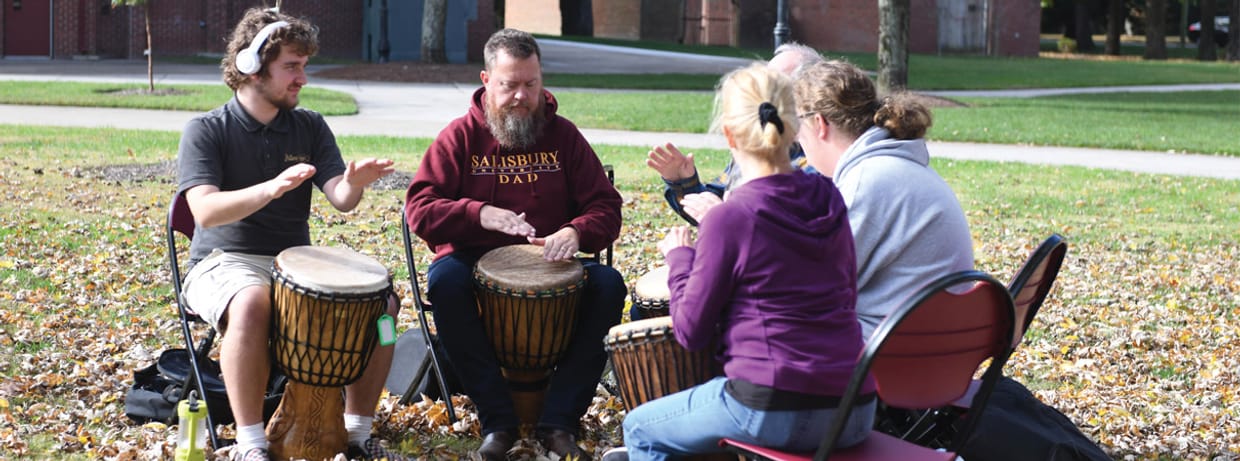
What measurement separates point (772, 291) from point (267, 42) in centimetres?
221

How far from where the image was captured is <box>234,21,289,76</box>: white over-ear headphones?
15.5ft

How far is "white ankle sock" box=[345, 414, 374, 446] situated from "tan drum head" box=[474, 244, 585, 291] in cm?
66

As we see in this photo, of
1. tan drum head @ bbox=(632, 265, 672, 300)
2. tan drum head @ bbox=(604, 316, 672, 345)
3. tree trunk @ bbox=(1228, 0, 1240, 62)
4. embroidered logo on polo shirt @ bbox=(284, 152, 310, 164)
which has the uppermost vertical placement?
tree trunk @ bbox=(1228, 0, 1240, 62)

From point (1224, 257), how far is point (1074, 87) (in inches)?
815

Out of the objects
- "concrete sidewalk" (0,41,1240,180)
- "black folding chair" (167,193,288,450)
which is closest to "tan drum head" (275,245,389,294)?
"black folding chair" (167,193,288,450)

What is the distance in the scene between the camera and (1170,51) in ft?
172

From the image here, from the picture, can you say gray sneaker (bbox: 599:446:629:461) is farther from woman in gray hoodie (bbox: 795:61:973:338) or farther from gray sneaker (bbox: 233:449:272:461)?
gray sneaker (bbox: 233:449:272:461)

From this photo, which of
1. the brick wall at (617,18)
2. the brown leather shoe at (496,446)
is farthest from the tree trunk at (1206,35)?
the brown leather shoe at (496,446)

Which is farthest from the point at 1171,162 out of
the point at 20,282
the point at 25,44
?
the point at 25,44

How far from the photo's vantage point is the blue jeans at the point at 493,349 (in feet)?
15.8

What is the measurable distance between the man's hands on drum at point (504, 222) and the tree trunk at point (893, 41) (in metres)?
17.3

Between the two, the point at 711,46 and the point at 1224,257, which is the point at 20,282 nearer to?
the point at 1224,257

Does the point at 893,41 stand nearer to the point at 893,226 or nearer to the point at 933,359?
the point at 893,226

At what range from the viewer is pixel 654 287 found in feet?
15.1
